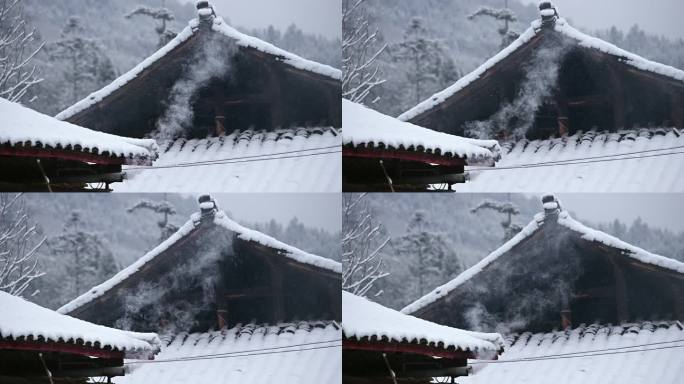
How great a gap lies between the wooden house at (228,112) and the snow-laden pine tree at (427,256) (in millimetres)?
323

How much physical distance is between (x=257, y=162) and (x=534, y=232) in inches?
39.0

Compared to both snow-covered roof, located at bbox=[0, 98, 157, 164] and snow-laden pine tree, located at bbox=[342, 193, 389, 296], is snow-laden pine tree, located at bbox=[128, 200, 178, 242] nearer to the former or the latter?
snow-covered roof, located at bbox=[0, 98, 157, 164]

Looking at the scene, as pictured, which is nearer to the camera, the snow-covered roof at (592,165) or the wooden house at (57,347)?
the wooden house at (57,347)

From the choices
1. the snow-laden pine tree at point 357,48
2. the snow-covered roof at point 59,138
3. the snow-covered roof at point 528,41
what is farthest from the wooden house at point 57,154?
the snow-covered roof at point 528,41

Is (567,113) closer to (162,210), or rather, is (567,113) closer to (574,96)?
(574,96)

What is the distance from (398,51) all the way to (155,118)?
0.89m

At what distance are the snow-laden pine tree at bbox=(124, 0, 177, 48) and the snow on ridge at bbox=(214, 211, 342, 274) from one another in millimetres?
627

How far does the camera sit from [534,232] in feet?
13.2

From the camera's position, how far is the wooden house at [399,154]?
390 cm

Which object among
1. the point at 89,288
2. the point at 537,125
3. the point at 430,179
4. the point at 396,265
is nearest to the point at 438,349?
the point at 396,265

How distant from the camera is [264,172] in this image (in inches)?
156

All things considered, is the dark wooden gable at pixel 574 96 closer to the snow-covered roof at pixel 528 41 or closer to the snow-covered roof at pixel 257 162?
the snow-covered roof at pixel 528 41

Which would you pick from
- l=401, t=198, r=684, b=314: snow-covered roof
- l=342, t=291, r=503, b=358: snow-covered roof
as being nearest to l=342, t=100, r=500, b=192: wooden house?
l=401, t=198, r=684, b=314: snow-covered roof

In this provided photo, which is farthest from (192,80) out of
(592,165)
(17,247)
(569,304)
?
(569,304)
